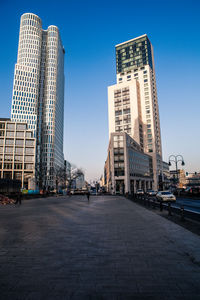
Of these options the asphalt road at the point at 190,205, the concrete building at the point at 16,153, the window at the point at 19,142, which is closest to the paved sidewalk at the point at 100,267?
the asphalt road at the point at 190,205

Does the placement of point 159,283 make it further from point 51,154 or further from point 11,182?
point 51,154

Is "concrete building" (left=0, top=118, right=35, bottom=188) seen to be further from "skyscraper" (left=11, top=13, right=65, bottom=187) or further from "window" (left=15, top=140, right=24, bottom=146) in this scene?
"skyscraper" (left=11, top=13, right=65, bottom=187)

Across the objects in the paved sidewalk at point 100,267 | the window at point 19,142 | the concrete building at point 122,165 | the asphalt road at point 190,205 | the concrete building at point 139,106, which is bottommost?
the asphalt road at point 190,205

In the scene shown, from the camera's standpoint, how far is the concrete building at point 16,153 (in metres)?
79.2

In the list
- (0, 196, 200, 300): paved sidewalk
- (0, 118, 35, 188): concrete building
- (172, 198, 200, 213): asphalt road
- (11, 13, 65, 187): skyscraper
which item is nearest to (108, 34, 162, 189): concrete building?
(0, 118, 35, 188): concrete building

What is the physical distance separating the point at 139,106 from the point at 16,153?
226 feet

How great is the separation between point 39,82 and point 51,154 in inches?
2141

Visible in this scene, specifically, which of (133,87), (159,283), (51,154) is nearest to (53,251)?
(159,283)

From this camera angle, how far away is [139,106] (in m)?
106

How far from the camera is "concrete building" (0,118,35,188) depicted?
79.2 meters

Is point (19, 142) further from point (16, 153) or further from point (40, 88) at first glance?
point (40, 88)

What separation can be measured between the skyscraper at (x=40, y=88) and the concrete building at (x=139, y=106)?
45.9 m

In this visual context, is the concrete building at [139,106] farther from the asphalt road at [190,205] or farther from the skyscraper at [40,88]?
the asphalt road at [190,205]

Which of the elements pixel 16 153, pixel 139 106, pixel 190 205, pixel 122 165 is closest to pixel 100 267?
pixel 190 205
